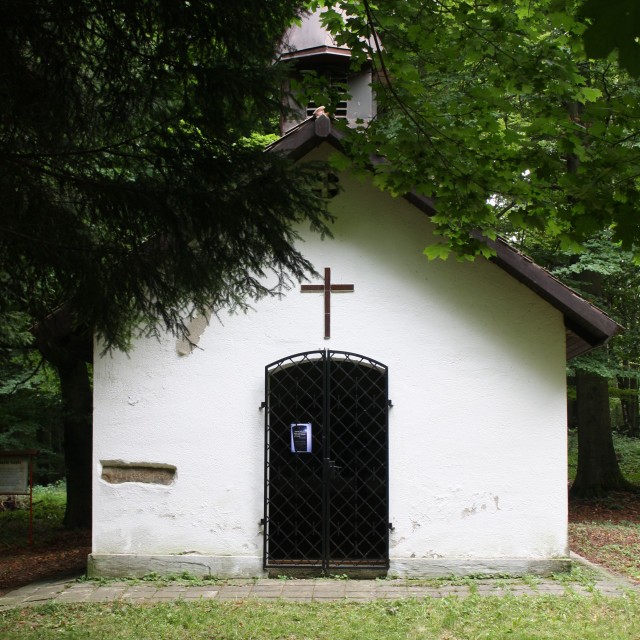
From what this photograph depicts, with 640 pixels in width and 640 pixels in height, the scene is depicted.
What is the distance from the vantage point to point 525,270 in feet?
27.1

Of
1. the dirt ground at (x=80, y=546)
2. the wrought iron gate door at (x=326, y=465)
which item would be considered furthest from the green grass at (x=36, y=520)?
the wrought iron gate door at (x=326, y=465)

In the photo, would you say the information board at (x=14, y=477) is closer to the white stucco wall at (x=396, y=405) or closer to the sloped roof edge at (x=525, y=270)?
the white stucco wall at (x=396, y=405)

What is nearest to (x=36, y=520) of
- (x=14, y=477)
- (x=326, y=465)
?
(x=14, y=477)

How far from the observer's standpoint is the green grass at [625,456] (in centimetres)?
2070

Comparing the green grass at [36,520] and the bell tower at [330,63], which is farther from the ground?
the bell tower at [330,63]

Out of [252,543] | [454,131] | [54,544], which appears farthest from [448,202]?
[54,544]

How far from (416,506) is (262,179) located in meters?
4.64

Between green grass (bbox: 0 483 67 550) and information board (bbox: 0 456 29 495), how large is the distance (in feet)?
5.02

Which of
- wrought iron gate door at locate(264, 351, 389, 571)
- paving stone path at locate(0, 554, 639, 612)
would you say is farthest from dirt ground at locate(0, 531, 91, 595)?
wrought iron gate door at locate(264, 351, 389, 571)

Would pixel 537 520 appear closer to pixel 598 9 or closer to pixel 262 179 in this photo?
pixel 262 179

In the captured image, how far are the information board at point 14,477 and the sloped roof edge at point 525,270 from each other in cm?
624

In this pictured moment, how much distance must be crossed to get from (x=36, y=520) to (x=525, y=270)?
11114mm

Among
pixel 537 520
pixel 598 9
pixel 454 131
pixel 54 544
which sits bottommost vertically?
pixel 54 544

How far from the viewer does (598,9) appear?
7.03 ft
